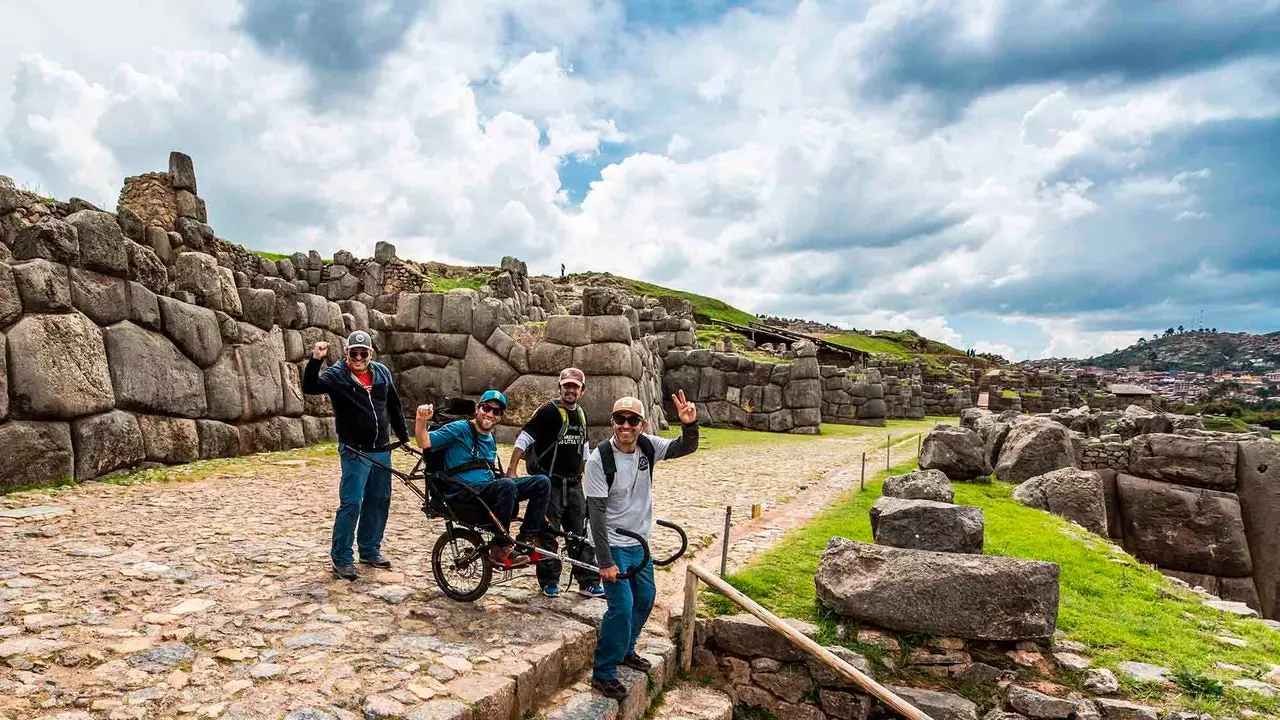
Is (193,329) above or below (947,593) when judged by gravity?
above

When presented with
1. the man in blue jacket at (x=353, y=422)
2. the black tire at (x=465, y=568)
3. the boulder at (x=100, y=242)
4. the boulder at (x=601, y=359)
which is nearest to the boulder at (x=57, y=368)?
the boulder at (x=100, y=242)

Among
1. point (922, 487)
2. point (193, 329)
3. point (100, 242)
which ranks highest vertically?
point (100, 242)

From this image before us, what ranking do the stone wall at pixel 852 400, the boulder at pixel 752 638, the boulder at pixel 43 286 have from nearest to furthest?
the boulder at pixel 752 638 < the boulder at pixel 43 286 < the stone wall at pixel 852 400

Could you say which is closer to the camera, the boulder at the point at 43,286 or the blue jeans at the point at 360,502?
the blue jeans at the point at 360,502

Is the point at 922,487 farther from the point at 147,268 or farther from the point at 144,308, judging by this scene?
the point at 147,268

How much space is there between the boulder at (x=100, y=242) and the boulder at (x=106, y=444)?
0.59ft

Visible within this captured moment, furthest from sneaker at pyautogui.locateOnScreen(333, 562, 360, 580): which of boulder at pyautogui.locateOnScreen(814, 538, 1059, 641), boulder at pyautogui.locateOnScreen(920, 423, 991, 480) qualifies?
boulder at pyautogui.locateOnScreen(920, 423, 991, 480)

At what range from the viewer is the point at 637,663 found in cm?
583

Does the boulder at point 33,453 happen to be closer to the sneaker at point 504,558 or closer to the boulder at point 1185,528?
the sneaker at point 504,558

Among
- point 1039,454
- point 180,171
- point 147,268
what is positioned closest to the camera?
point 147,268

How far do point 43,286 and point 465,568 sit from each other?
25.2ft

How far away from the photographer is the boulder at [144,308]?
35.2ft

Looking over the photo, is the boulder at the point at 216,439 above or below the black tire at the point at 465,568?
above

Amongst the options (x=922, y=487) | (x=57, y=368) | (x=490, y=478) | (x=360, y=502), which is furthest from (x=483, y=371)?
(x=490, y=478)
